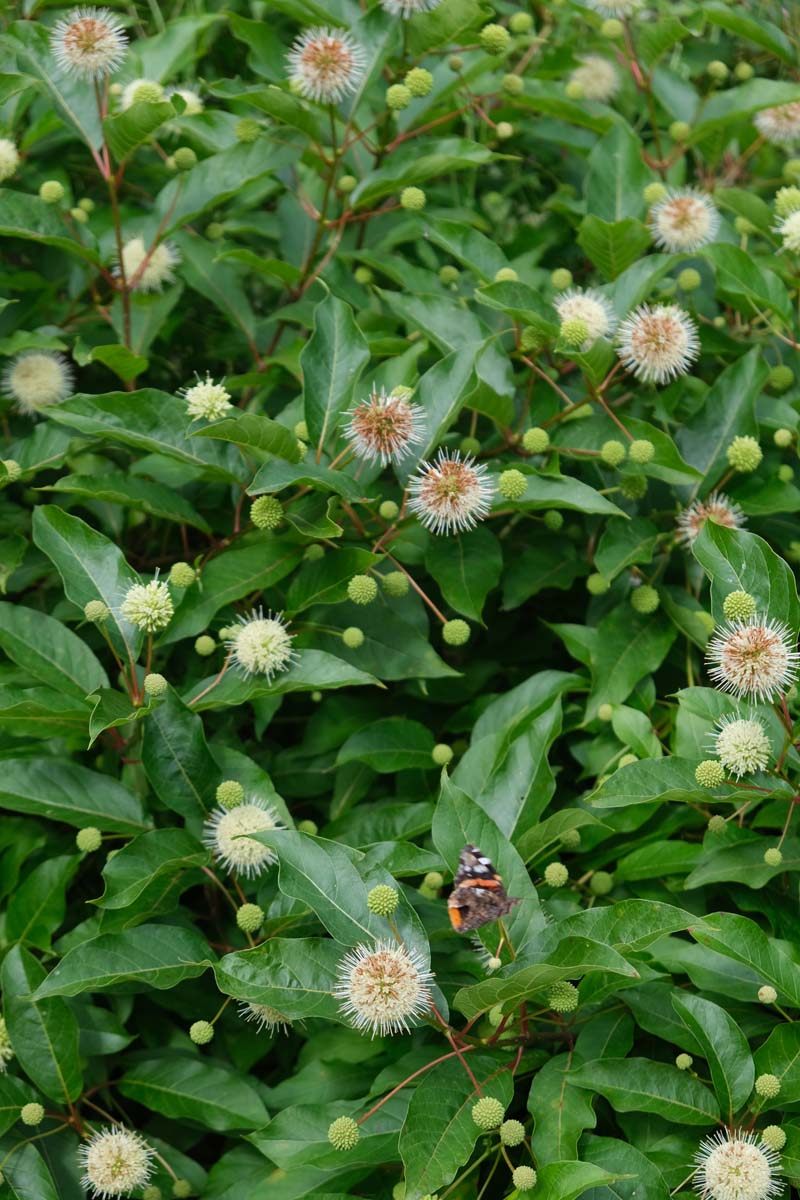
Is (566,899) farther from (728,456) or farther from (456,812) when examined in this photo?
(728,456)

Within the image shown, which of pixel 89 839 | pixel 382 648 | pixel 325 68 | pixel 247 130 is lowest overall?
pixel 89 839

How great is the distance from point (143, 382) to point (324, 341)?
2.50 ft

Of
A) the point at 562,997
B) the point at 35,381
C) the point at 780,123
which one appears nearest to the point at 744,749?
the point at 562,997

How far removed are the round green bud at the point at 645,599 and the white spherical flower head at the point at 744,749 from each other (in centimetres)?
48

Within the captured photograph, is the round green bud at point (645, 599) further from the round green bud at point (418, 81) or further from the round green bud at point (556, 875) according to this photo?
the round green bud at point (418, 81)

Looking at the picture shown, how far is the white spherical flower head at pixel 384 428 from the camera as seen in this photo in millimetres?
2309

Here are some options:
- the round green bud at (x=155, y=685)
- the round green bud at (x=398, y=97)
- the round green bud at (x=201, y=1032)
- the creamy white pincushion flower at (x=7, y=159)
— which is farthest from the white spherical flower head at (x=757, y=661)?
the creamy white pincushion flower at (x=7, y=159)

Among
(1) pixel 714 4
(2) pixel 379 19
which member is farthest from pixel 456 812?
(1) pixel 714 4

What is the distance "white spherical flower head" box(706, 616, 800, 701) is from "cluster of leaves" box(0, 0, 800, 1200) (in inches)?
3.1

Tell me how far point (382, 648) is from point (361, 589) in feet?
0.63

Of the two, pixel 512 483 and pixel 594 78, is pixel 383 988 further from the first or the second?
pixel 594 78

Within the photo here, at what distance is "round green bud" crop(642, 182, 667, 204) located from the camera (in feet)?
9.45

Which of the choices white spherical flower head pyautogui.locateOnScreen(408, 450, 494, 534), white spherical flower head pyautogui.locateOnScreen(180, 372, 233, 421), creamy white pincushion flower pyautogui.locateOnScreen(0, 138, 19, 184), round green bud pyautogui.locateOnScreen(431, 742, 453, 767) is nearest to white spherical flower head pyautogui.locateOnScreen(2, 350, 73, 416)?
creamy white pincushion flower pyautogui.locateOnScreen(0, 138, 19, 184)

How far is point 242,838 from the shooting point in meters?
2.19
